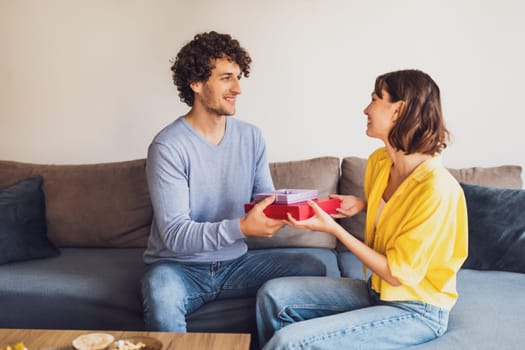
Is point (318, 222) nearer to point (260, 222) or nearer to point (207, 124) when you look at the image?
point (260, 222)

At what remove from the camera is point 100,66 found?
311 centimetres

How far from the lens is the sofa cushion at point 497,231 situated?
7.41 ft

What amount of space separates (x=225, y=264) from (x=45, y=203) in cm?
111

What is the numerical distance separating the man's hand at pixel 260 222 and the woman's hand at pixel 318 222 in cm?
11

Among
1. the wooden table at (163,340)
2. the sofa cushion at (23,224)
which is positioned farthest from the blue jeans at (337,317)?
the sofa cushion at (23,224)

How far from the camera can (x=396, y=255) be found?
5.34 feet

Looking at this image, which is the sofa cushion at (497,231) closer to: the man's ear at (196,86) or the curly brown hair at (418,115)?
the curly brown hair at (418,115)

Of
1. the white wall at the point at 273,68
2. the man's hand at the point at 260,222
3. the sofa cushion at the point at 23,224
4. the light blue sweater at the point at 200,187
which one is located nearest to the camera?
the man's hand at the point at 260,222

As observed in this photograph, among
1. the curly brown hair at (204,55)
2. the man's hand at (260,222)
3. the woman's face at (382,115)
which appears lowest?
the man's hand at (260,222)

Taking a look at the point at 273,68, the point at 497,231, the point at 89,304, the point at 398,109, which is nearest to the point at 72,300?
the point at 89,304

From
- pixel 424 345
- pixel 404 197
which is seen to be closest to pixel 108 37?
pixel 404 197

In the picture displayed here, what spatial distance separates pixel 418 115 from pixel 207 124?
2.85 feet

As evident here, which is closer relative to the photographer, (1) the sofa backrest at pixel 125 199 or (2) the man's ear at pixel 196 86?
(2) the man's ear at pixel 196 86

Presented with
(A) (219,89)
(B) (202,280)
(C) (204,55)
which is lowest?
(B) (202,280)
